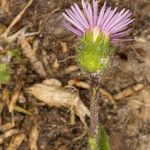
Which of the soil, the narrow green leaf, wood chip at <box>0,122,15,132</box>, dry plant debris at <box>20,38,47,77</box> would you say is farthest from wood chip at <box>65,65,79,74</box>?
the narrow green leaf

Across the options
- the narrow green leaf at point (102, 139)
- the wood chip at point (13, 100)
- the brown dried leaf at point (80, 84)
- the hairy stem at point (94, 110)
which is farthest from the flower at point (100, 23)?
the wood chip at point (13, 100)

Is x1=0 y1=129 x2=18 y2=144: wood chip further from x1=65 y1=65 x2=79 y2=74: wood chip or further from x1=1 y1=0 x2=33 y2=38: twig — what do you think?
x1=1 y1=0 x2=33 y2=38: twig

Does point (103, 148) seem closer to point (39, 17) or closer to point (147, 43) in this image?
point (147, 43)

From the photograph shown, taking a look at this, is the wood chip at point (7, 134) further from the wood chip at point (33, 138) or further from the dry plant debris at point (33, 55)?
the dry plant debris at point (33, 55)

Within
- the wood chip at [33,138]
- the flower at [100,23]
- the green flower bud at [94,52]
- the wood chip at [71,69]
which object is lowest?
the wood chip at [33,138]

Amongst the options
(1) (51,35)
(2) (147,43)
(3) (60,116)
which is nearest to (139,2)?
(2) (147,43)

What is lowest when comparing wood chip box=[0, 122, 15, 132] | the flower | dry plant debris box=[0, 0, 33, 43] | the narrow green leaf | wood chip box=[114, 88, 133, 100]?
the narrow green leaf

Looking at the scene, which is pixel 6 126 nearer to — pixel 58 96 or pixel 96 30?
pixel 58 96
